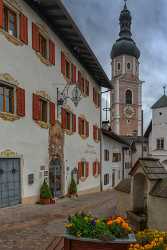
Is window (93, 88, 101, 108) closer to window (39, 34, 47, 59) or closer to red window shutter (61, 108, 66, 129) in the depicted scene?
red window shutter (61, 108, 66, 129)

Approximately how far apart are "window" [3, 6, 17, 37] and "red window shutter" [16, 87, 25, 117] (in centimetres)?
254

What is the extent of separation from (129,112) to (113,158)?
37.6 metres

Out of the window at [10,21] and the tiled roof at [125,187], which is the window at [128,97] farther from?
the tiled roof at [125,187]

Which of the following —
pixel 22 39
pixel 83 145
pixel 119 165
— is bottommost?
pixel 119 165

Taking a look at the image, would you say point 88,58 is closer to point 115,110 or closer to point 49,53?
point 49,53

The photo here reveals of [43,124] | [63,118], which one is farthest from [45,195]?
[63,118]

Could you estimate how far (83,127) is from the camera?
83.8 ft

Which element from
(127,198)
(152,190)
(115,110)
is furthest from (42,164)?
(115,110)

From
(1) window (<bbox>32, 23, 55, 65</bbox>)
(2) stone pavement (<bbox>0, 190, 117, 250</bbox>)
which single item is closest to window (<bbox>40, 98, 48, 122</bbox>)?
(1) window (<bbox>32, 23, 55, 65</bbox>)

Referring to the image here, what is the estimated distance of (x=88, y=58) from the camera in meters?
24.1

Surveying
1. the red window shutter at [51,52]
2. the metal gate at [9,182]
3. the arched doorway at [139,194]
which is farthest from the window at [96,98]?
the arched doorway at [139,194]

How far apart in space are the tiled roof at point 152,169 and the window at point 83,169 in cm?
1409

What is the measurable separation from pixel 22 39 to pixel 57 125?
6.08 metres

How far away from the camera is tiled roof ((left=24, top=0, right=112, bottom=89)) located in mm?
16328
